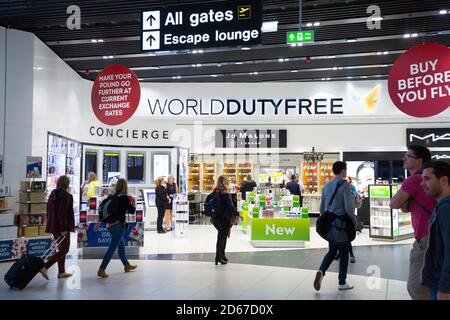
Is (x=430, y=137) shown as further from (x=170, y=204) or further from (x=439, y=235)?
(x=439, y=235)

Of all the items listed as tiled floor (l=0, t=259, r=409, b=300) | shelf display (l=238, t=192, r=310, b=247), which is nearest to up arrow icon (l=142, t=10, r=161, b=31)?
tiled floor (l=0, t=259, r=409, b=300)

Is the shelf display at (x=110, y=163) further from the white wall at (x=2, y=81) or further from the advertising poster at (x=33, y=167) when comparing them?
the white wall at (x=2, y=81)

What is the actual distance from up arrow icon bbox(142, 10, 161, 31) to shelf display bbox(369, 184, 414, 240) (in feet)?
23.9

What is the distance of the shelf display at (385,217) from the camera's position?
11352 millimetres

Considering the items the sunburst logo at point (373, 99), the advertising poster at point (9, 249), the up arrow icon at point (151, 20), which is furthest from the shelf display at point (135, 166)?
the up arrow icon at point (151, 20)

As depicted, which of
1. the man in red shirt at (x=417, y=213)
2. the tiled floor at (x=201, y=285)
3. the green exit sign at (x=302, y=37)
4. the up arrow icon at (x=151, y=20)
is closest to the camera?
the man in red shirt at (x=417, y=213)

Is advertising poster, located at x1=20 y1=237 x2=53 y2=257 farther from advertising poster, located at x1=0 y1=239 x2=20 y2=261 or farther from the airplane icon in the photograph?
the airplane icon

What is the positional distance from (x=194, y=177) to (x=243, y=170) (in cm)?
187

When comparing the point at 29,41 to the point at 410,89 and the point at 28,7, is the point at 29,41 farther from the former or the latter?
the point at 410,89

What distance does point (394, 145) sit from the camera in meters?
16.9

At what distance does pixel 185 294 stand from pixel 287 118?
1179 centimetres

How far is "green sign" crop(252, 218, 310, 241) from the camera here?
1020 cm

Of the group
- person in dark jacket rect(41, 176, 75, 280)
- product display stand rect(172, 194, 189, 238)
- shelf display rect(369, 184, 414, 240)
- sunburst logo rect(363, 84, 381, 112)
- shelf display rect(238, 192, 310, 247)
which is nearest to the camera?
person in dark jacket rect(41, 176, 75, 280)

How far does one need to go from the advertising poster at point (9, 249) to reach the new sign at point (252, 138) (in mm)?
10099
